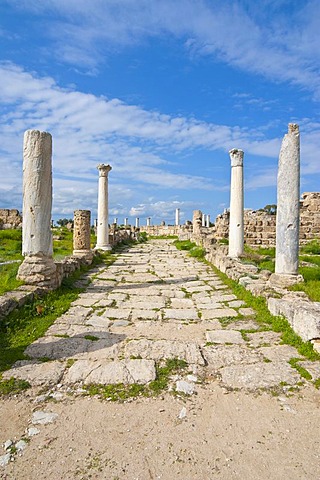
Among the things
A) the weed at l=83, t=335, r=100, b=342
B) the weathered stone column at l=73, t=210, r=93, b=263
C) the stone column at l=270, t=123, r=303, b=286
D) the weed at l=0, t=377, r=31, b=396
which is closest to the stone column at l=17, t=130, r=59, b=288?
the weed at l=83, t=335, r=100, b=342

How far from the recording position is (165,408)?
3125 millimetres

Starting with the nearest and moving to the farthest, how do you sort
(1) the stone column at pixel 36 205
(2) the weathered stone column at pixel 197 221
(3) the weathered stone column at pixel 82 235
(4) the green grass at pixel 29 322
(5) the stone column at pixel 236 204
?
(4) the green grass at pixel 29 322 → (1) the stone column at pixel 36 205 → (5) the stone column at pixel 236 204 → (3) the weathered stone column at pixel 82 235 → (2) the weathered stone column at pixel 197 221

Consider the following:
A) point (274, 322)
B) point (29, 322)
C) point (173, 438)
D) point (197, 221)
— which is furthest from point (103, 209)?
point (173, 438)

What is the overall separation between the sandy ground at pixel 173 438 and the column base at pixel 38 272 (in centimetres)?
413

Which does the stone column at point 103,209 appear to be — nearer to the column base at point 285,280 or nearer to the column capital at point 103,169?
the column capital at point 103,169

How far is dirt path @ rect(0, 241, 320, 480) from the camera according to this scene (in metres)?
2.42

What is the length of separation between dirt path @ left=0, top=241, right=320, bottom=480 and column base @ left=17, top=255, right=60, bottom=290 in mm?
1862

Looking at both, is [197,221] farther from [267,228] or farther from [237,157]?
[237,157]

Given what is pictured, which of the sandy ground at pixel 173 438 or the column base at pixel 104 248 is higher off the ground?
the column base at pixel 104 248

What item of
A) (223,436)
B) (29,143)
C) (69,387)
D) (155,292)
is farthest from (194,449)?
(29,143)

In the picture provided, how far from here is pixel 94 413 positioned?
120 inches

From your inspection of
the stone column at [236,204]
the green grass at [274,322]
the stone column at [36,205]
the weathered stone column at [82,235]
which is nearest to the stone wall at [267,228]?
the stone column at [236,204]

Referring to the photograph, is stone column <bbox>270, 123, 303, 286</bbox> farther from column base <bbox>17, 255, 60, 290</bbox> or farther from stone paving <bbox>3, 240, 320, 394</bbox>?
column base <bbox>17, 255, 60, 290</bbox>

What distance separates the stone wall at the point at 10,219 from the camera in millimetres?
25467
